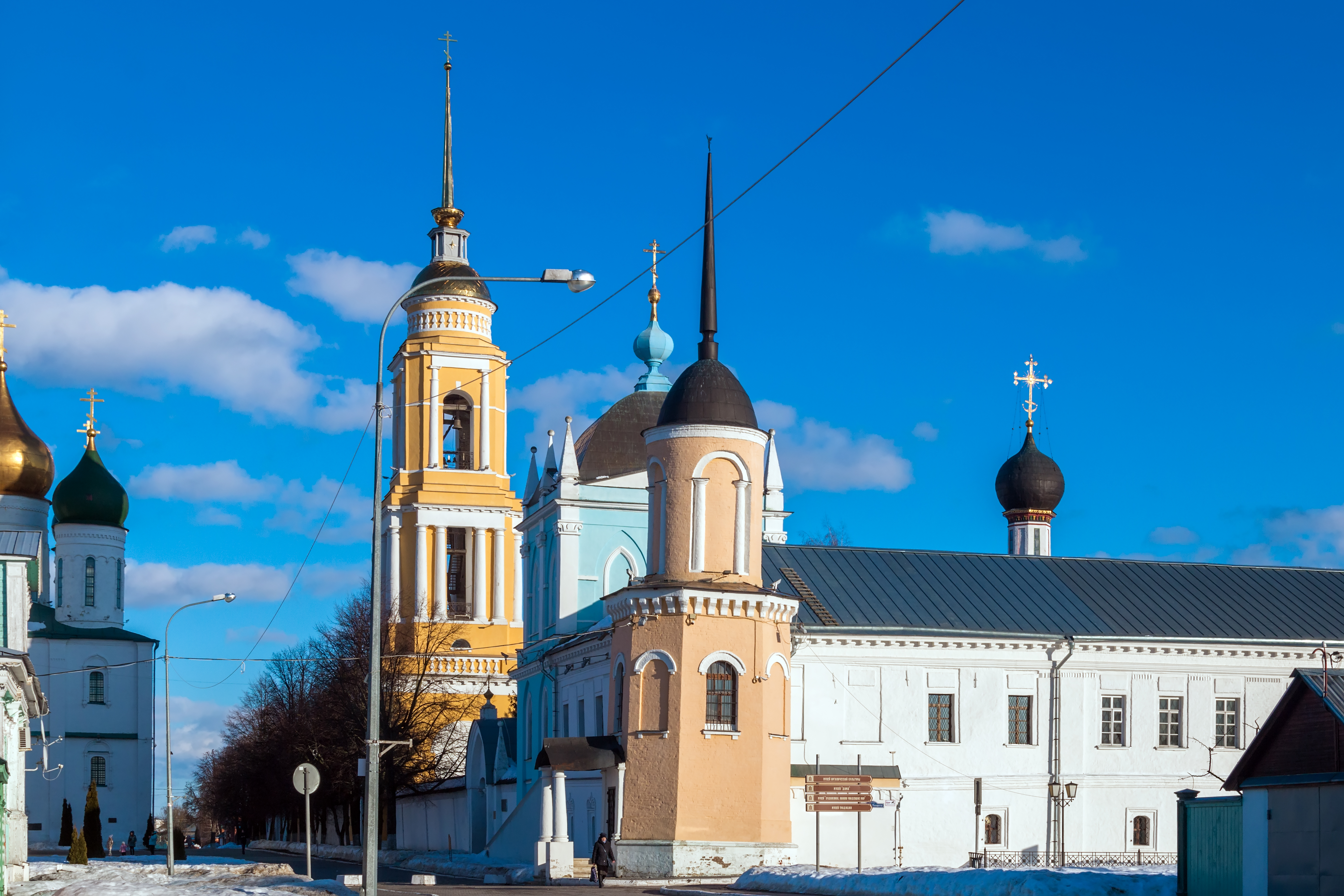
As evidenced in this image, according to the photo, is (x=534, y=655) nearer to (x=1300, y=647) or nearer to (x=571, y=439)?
(x=571, y=439)

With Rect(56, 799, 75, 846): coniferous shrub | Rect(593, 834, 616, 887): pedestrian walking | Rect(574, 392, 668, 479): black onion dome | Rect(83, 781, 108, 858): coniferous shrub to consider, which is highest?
Rect(574, 392, 668, 479): black onion dome

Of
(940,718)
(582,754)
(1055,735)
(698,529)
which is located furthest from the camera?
(1055,735)

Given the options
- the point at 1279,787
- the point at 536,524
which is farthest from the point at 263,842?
the point at 1279,787

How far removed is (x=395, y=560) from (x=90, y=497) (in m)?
17.5

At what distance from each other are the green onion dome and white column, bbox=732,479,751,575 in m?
44.6

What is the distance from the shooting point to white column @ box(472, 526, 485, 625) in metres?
63.9

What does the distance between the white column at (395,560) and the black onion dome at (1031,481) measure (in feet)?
75.0

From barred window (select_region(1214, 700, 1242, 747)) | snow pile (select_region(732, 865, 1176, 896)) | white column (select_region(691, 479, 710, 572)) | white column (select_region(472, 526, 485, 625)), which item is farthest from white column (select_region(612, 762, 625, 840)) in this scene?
→ white column (select_region(472, 526, 485, 625))

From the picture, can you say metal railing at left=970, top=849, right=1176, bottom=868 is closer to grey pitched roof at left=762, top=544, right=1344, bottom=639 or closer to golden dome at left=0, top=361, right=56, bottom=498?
grey pitched roof at left=762, top=544, right=1344, bottom=639

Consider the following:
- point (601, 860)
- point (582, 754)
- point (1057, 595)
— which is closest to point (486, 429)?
point (1057, 595)

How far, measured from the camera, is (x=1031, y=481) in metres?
55.2

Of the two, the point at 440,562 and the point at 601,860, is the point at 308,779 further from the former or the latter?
the point at 440,562

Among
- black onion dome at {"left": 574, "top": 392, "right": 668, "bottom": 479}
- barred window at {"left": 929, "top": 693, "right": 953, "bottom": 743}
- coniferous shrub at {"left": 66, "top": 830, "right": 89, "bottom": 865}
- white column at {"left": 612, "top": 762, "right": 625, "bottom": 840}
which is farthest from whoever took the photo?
black onion dome at {"left": 574, "top": 392, "right": 668, "bottom": 479}

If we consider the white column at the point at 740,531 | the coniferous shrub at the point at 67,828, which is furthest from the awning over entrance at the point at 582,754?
the coniferous shrub at the point at 67,828
